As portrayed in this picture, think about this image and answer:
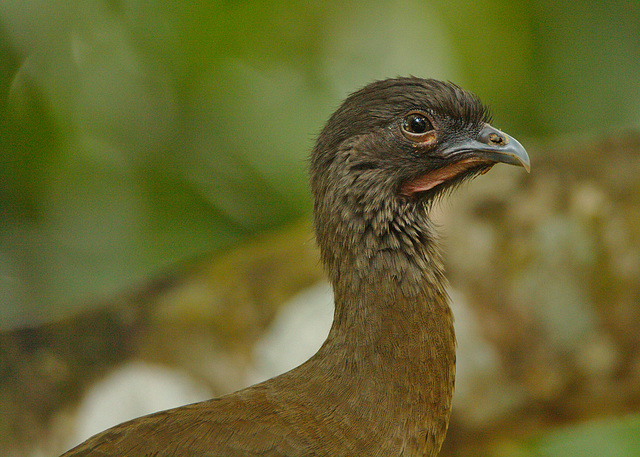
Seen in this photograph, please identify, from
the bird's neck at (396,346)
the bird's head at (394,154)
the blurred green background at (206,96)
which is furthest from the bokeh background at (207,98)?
the bird's neck at (396,346)

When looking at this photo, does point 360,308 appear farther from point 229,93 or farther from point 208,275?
point 229,93

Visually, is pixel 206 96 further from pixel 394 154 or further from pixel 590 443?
pixel 590 443

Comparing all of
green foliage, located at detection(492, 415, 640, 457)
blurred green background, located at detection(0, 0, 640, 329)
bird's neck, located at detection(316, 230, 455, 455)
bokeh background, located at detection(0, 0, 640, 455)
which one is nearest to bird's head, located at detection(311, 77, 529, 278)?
bird's neck, located at detection(316, 230, 455, 455)

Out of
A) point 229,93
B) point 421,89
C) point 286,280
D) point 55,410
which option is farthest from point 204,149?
point 421,89

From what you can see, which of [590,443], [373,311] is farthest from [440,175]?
[590,443]

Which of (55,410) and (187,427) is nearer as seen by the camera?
(187,427)
